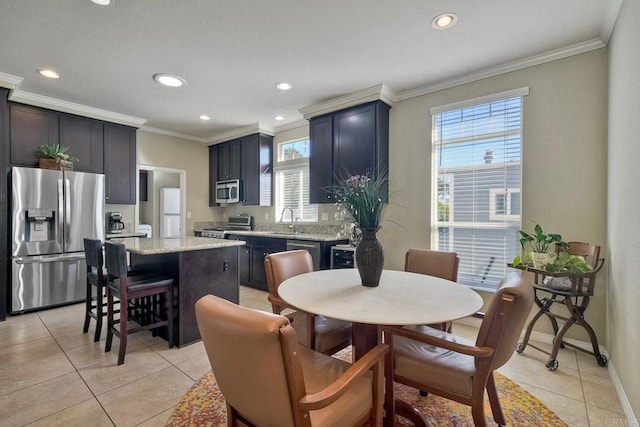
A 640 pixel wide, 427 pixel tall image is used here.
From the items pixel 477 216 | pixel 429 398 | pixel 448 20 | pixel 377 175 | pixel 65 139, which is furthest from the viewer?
pixel 65 139

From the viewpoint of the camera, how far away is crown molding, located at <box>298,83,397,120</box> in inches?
138

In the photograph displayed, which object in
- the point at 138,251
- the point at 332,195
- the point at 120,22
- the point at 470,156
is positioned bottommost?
the point at 138,251

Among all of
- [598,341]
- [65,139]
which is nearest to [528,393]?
[598,341]

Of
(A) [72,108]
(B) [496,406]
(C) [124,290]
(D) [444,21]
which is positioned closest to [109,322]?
(C) [124,290]

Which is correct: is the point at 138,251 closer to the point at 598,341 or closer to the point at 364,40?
the point at 364,40

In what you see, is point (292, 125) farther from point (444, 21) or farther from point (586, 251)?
point (586, 251)

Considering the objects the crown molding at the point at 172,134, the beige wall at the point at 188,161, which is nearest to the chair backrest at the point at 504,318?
the beige wall at the point at 188,161

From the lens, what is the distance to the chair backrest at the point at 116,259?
2.29m

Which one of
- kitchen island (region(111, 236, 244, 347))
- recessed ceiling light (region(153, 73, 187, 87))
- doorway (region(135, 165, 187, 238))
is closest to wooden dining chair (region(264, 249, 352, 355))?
kitchen island (region(111, 236, 244, 347))

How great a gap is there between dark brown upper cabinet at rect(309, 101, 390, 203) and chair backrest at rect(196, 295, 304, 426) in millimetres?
2913

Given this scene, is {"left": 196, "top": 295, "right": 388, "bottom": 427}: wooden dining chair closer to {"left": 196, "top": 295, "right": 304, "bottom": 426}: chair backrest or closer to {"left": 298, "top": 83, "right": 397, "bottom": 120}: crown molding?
{"left": 196, "top": 295, "right": 304, "bottom": 426}: chair backrest

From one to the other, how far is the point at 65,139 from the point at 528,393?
18.8ft

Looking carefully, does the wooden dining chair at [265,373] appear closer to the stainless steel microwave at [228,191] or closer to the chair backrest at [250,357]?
the chair backrest at [250,357]

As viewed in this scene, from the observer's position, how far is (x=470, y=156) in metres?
3.18
